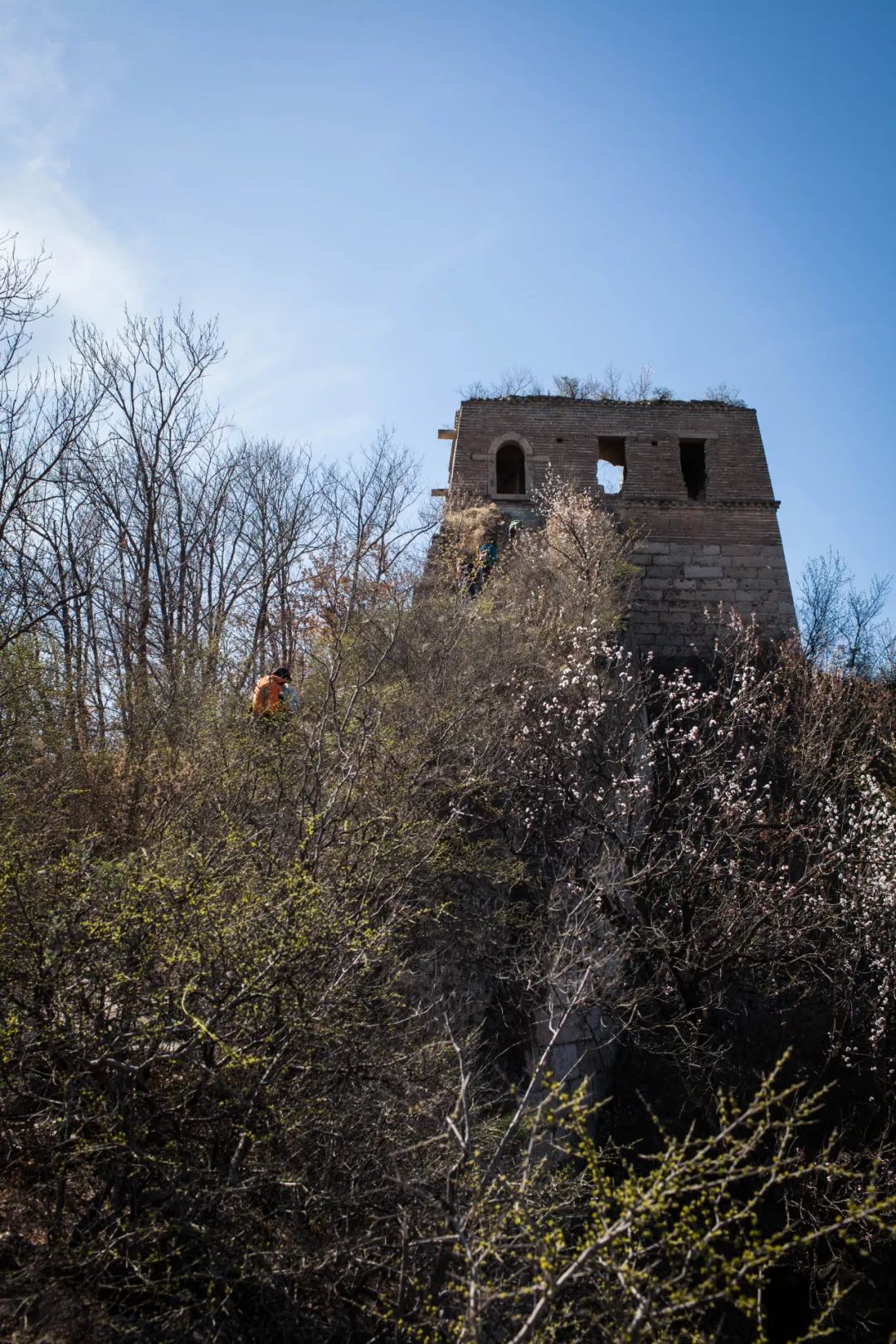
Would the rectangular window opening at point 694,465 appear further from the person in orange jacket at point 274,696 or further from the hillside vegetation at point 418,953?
the person in orange jacket at point 274,696

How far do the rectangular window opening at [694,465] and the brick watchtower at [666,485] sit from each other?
0.02 metres

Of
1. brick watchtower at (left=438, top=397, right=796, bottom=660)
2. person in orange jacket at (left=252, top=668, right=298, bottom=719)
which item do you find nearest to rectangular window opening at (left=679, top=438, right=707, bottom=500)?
brick watchtower at (left=438, top=397, right=796, bottom=660)

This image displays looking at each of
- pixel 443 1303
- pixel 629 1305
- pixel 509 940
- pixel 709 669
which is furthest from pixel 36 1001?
pixel 709 669

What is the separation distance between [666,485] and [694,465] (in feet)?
4.86

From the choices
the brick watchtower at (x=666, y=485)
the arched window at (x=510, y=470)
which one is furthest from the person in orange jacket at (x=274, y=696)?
the arched window at (x=510, y=470)

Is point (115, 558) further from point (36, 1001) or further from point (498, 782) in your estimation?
point (36, 1001)

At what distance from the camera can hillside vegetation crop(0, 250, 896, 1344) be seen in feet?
12.3

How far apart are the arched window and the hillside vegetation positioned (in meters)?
2.53

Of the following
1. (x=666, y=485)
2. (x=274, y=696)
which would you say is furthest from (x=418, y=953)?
(x=666, y=485)

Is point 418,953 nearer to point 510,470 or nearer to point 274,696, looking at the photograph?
point 274,696

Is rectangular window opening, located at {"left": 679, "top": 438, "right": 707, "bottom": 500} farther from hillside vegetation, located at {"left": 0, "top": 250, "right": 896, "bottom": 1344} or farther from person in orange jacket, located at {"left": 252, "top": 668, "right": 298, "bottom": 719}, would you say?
person in orange jacket, located at {"left": 252, "top": 668, "right": 298, "bottom": 719}

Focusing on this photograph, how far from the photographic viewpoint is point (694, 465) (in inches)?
650

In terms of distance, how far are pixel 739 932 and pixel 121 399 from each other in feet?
34.1

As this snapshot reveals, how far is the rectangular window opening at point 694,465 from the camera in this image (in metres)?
15.9
